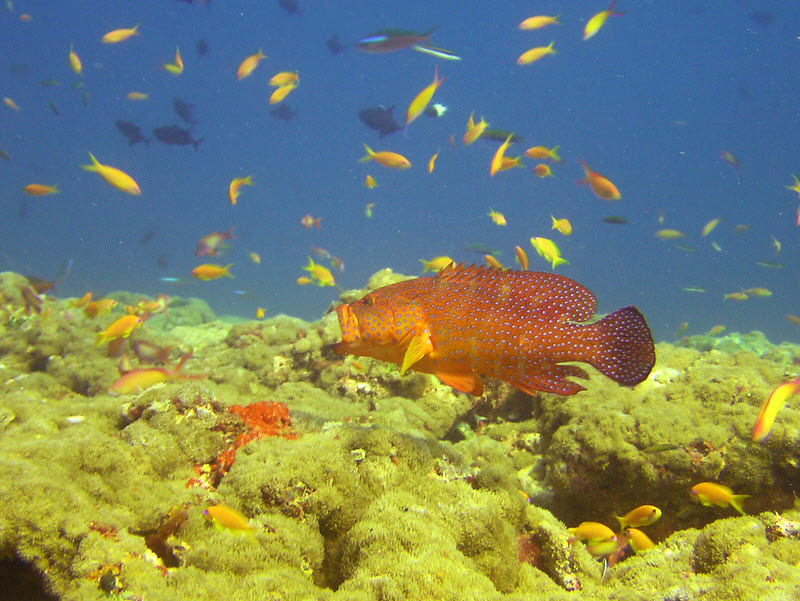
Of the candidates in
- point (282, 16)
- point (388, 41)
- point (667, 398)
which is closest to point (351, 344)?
point (667, 398)

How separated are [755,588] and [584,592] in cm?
91

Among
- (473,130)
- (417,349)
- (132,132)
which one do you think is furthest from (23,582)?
(132,132)

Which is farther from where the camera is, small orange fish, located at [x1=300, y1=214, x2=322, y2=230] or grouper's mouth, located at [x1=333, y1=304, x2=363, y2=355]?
small orange fish, located at [x1=300, y1=214, x2=322, y2=230]

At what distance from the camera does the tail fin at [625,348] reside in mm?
2680

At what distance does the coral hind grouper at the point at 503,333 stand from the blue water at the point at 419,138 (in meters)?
57.9

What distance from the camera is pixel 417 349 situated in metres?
2.69

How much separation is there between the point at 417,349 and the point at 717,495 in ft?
8.28

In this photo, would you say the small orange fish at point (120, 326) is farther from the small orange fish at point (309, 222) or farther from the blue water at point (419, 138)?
the blue water at point (419, 138)

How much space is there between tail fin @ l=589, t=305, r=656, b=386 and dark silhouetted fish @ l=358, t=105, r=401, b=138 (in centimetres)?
1150

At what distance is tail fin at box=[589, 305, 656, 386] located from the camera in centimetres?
268

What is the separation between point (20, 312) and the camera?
27.5 feet

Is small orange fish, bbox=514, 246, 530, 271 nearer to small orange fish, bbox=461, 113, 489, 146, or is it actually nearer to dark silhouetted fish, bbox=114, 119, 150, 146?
small orange fish, bbox=461, 113, 489, 146

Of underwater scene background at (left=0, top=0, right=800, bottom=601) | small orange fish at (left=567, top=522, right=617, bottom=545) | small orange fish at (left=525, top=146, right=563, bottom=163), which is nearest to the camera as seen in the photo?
underwater scene background at (left=0, top=0, right=800, bottom=601)

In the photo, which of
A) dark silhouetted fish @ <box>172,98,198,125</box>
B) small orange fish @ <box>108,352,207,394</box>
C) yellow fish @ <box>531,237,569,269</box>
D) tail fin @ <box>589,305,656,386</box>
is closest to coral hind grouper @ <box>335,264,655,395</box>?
tail fin @ <box>589,305,656,386</box>
